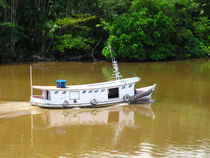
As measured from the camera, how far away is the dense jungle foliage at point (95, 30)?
40.0 m

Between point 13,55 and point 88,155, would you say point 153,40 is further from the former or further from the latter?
point 88,155

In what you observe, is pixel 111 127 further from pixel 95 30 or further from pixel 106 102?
pixel 95 30

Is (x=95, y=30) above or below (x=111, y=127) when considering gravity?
above

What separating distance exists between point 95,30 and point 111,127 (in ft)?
104

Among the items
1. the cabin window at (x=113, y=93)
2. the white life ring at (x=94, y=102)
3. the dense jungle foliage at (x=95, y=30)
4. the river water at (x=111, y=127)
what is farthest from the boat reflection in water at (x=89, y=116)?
→ the dense jungle foliage at (x=95, y=30)

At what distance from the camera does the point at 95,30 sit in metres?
45.9

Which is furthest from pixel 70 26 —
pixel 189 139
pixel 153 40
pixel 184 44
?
pixel 189 139

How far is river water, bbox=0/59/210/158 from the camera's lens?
12750 mm

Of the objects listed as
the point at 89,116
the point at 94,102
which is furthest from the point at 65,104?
the point at 89,116

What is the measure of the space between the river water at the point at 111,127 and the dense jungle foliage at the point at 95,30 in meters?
16.4

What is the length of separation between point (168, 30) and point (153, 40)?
2.57 m

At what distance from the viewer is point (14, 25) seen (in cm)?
3769

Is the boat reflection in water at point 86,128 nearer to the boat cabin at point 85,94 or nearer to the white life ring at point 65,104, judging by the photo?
the white life ring at point 65,104

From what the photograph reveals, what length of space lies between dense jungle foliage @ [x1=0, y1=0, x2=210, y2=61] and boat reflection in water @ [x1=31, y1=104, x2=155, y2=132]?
21477mm
